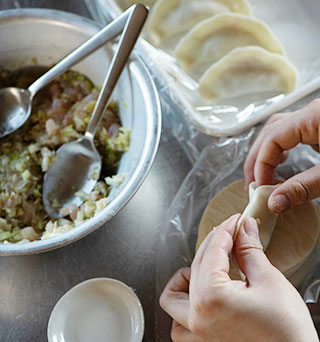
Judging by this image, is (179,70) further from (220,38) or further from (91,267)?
(91,267)

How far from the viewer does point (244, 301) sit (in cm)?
66

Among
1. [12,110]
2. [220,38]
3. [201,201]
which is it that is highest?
[220,38]

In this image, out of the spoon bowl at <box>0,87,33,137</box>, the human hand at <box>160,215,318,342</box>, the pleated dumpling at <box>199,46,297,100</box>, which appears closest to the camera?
the human hand at <box>160,215,318,342</box>

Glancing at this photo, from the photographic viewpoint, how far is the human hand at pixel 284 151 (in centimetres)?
87

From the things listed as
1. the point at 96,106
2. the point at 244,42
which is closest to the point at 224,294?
the point at 96,106

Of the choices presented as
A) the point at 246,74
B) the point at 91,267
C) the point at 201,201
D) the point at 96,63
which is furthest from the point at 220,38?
the point at 91,267

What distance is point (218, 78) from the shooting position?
125 cm

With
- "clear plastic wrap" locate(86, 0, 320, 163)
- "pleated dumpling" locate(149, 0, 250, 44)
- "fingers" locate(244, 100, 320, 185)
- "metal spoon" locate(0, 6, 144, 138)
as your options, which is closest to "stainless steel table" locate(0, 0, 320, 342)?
"clear plastic wrap" locate(86, 0, 320, 163)

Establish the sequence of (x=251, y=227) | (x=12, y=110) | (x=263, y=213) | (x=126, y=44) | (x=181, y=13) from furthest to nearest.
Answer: (x=181, y=13)
(x=12, y=110)
(x=126, y=44)
(x=263, y=213)
(x=251, y=227)

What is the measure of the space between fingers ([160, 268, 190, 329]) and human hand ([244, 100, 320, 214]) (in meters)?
0.24

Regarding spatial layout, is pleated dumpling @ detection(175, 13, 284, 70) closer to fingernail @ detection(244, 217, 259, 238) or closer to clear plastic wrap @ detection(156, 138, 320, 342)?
clear plastic wrap @ detection(156, 138, 320, 342)

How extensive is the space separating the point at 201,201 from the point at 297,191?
30 cm

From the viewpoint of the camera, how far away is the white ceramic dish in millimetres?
1134

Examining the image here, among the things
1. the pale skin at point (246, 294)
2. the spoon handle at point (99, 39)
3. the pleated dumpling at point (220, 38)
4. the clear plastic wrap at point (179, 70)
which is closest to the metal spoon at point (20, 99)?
the spoon handle at point (99, 39)
